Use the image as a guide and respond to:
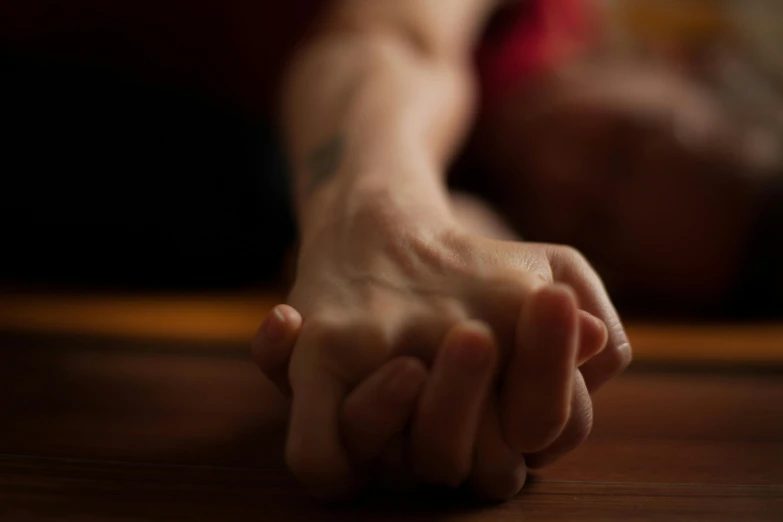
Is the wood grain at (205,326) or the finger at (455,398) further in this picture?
the wood grain at (205,326)

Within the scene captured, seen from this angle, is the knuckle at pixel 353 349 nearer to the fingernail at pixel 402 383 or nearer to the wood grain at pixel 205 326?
the fingernail at pixel 402 383

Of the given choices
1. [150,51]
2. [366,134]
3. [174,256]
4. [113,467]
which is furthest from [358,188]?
[150,51]

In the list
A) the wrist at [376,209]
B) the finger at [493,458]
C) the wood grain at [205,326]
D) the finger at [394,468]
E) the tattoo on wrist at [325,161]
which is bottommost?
the wood grain at [205,326]

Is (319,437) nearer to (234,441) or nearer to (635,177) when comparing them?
(234,441)

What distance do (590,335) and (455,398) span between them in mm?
83

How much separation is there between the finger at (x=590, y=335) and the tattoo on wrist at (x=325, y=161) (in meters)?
0.28

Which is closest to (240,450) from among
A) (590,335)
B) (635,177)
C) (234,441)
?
(234,441)

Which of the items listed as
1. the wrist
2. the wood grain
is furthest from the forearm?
the wood grain

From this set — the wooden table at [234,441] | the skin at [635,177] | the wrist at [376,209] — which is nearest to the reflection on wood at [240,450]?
the wooden table at [234,441]

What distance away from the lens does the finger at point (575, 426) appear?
391mm

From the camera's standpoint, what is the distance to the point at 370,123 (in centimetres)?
64

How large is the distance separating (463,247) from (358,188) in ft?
0.39

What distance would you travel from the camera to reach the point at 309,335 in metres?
0.40

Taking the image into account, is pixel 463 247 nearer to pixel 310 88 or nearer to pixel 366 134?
pixel 366 134
